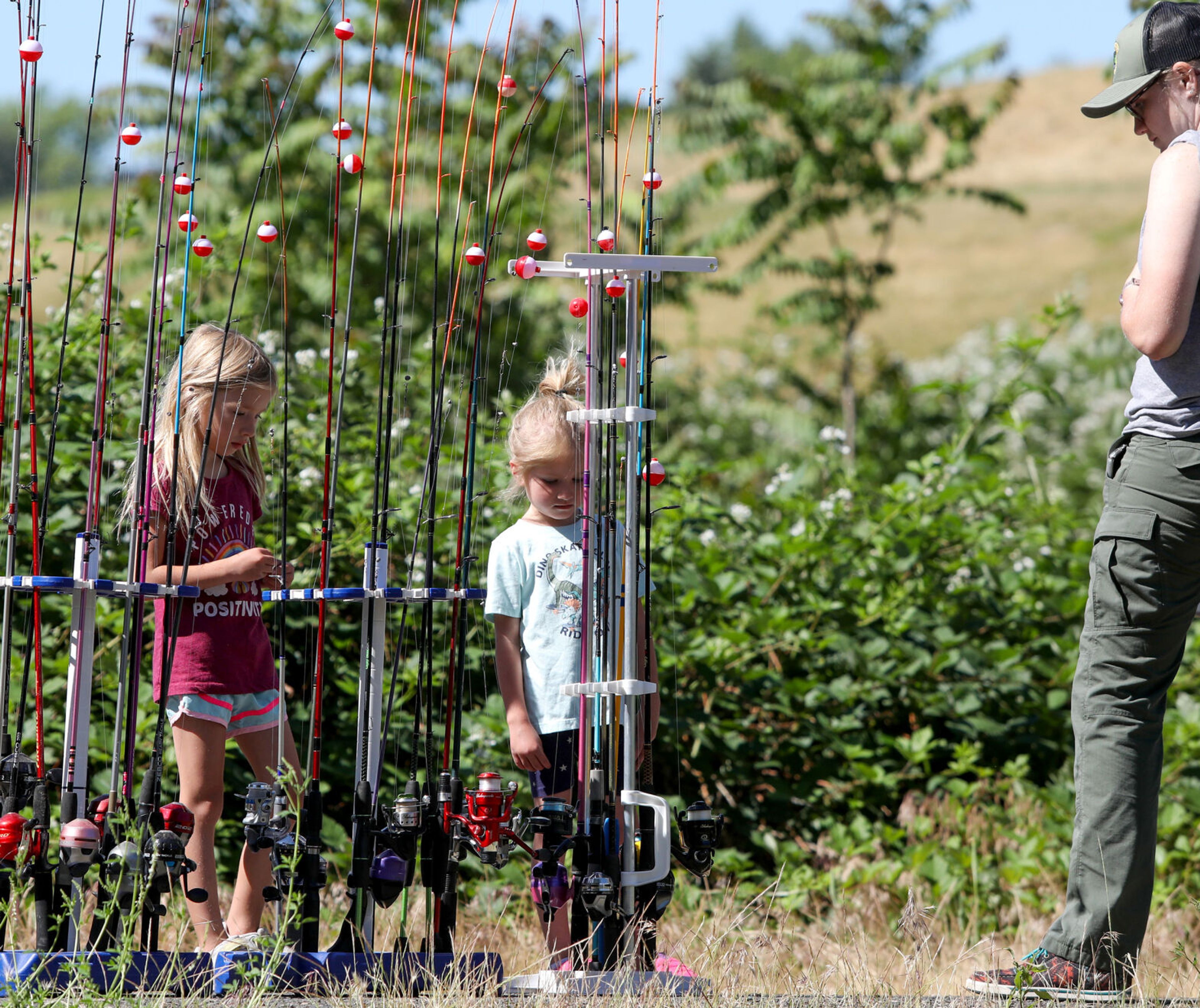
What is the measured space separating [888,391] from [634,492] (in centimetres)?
969

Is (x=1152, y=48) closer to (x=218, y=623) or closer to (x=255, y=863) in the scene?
(x=218, y=623)

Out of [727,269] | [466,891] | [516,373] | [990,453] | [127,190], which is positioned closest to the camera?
[466,891]

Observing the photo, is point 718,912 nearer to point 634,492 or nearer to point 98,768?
point 634,492

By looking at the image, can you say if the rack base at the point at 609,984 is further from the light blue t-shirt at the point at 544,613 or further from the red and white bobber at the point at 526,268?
the red and white bobber at the point at 526,268

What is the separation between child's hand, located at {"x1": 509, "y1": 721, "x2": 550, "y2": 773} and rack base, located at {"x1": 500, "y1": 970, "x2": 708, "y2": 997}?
50cm

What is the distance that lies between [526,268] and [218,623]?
111cm

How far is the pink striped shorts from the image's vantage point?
3.11 meters

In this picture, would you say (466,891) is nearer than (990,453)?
Yes

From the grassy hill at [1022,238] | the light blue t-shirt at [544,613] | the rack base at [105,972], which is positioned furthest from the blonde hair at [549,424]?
the grassy hill at [1022,238]

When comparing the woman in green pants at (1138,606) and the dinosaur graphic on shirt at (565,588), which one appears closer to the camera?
the woman in green pants at (1138,606)

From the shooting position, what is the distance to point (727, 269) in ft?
86.5

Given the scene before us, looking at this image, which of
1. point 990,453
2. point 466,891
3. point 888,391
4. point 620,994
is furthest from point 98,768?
point 888,391

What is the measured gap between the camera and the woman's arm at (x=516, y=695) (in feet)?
10.1

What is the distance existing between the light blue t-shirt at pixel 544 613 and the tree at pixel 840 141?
24.7 feet
